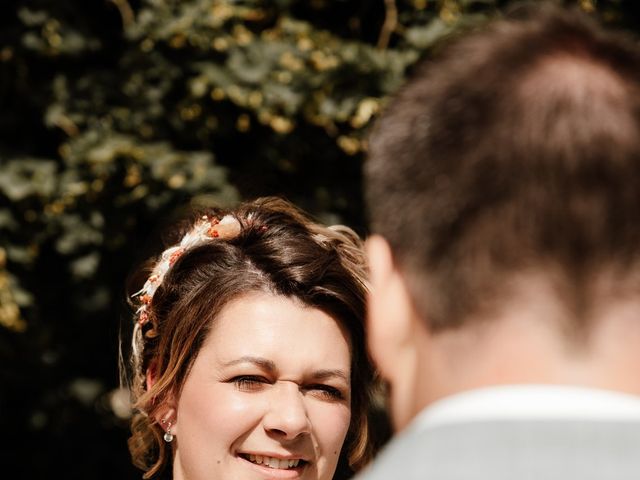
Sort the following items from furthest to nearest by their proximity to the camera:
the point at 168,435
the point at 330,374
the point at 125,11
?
the point at 125,11 < the point at 168,435 < the point at 330,374

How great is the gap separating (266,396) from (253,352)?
0.38ft

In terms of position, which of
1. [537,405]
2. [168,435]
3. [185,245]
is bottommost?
[168,435]

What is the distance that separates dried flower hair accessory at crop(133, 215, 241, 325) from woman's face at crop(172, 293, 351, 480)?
0.27 m

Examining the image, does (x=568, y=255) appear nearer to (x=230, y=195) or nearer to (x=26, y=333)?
(x=230, y=195)

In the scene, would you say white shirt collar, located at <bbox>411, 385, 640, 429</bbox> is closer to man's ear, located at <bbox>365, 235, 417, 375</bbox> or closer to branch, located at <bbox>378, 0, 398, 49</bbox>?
man's ear, located at <bbox>365, 235, 417, 375</bbox>

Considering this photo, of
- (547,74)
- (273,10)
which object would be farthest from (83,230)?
(547,74)

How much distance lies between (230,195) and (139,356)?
4.95 feet

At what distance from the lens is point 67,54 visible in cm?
461

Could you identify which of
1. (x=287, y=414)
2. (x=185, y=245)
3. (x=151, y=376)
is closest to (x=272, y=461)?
(x=287, y=414)

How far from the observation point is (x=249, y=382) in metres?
2.60

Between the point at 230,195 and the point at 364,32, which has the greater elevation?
the point at 364,32

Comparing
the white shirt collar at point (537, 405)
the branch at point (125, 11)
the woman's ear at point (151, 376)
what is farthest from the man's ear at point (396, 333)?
the branch at point (125, 11)

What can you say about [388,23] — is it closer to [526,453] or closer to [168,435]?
Answer: [168,435]

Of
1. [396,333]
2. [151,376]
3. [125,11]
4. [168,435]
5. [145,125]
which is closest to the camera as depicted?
[396,333]
